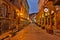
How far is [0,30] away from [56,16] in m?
11.9

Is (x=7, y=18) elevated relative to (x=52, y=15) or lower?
lower

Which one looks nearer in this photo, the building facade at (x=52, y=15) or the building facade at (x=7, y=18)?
the building facade at (x=7, y=18)

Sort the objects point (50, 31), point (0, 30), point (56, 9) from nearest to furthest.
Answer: point (0, 30) < point (50, 31) < point (56, 9)

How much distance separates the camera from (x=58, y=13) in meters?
23.5

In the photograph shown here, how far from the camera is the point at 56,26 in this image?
24.5 metres

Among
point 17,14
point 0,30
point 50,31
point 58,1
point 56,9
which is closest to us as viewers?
point 58,1

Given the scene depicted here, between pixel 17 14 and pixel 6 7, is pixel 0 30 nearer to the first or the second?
pixel 6 7

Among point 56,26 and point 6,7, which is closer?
point 6,7

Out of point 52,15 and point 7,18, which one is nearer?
point 7,18

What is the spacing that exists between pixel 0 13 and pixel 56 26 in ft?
38.4

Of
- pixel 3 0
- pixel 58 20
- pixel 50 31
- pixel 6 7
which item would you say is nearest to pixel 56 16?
pixel 58 20

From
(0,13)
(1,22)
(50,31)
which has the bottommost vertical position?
(50,31)

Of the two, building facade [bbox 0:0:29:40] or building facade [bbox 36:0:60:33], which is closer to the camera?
building facade [bbox 0:0:29:40]

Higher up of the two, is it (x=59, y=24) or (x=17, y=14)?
(x=17, y=14)
